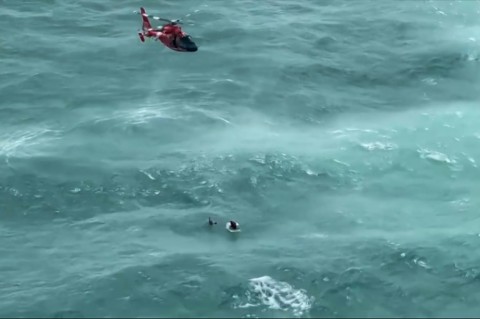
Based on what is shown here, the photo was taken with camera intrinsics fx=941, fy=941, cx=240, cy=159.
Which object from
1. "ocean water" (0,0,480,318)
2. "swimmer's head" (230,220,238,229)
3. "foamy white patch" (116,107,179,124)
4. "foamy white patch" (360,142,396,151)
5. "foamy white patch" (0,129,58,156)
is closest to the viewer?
"ocean water" (0,0,480,318)

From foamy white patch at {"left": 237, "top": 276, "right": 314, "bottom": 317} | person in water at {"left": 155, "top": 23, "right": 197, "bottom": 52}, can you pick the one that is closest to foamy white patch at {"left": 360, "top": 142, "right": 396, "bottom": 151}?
person in water at {"left": 155, "top": 23, "right": 197, "bottom": 52}

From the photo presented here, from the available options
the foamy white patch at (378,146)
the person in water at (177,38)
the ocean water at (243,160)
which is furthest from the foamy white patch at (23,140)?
the foamy white patch at (378,146)

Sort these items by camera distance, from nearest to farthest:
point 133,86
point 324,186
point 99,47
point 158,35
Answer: point 324,186, point 158,35, point 133,86, point 99,47

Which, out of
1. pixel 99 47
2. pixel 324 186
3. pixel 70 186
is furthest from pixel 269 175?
pixel 99 47

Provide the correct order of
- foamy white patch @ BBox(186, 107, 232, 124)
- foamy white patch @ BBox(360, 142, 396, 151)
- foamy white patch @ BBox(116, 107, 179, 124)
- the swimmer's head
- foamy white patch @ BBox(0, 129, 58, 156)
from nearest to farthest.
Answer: the swimmer's head, foamy white patch @ BBox(360, 142, 396, 151), foamy white patch @ BBox(0, 129, 58, 156), foamy white patch @ BBox(116, 107, 179, 124), foamy white patch @ BBox(186, 107, 232, 124)

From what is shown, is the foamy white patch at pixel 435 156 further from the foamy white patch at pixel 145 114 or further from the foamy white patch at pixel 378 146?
the foamy white patch at pixel 145 114

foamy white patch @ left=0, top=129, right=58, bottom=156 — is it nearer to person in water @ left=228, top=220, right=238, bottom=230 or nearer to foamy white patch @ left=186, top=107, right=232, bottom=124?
foamy white patch @ left=186, top=107, right=232, bottom=124

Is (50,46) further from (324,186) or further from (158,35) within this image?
(324,186)
